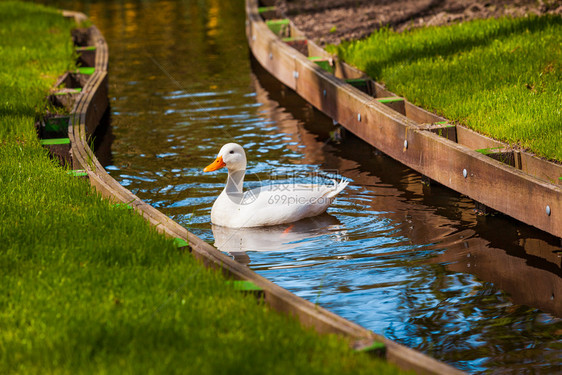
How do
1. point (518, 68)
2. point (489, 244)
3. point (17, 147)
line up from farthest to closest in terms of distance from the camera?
point (518, 68) < point (17, 147) < point (489, 244)

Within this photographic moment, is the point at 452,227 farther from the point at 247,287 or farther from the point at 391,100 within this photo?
the point at 247,287

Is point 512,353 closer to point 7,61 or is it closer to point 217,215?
point 217,215

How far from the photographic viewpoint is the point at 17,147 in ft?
29.6

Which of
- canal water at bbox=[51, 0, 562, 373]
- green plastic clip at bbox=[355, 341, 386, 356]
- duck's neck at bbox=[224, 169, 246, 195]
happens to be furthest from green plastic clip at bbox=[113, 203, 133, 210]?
green plastic clip at bbox=[355, 341, 386, 356]

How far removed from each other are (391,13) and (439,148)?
7828 mm

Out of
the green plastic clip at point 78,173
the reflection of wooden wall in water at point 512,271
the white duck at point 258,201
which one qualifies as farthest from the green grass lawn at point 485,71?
the green plastic clip at point 78,173

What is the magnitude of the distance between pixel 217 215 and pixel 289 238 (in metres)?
0.85

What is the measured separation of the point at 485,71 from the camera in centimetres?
1057

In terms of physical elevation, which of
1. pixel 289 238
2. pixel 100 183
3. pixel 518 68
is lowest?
pixel 289 238

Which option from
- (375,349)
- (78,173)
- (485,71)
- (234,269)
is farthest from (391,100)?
(375,349)

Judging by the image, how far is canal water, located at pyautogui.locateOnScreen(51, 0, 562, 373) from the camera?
5805 millimetres

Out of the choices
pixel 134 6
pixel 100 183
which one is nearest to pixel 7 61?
pixel 100 183

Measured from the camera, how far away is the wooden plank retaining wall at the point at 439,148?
713 cm

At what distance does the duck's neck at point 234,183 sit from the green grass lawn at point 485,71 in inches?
109
